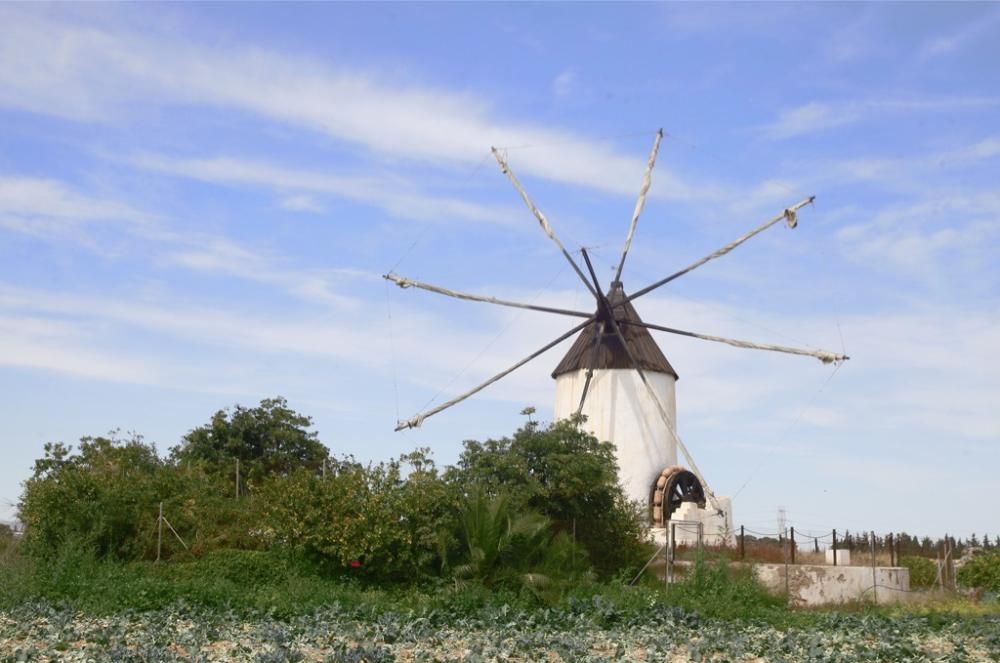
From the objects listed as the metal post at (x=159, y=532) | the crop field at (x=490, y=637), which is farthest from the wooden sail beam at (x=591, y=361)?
the crop field at (x=490, y=637)

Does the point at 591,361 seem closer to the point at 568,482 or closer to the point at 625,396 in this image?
the point at 625,396

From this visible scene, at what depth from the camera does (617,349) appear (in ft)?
103

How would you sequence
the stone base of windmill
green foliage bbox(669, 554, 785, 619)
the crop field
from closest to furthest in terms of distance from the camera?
the crop field, green foliage bbox(669, 554, 785, 619), the stone base of windmill

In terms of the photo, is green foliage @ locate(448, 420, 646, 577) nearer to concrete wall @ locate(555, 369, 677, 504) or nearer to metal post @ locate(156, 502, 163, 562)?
metal post @ locate(156, 502, 163, 562)

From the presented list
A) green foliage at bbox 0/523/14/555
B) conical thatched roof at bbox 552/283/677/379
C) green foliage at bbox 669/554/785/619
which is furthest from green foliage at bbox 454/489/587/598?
conical thatched roof at bbox 552/283/677/379

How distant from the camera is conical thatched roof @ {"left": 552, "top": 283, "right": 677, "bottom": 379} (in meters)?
31.2

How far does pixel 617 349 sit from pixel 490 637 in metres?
18.5

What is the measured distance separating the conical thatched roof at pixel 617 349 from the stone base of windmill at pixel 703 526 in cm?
376

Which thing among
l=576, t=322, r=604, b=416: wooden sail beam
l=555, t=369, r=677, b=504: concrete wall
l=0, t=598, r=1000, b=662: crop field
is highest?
l=576, t=322, r=604, b=416: wooden sail beam

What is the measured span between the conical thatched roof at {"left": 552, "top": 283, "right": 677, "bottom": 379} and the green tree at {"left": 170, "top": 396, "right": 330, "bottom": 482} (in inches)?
275

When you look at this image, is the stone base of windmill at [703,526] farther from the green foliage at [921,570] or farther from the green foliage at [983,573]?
the green foliage at [983,573]

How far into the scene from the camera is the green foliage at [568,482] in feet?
71.8

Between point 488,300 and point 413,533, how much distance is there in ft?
41.6

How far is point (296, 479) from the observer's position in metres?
21.5
